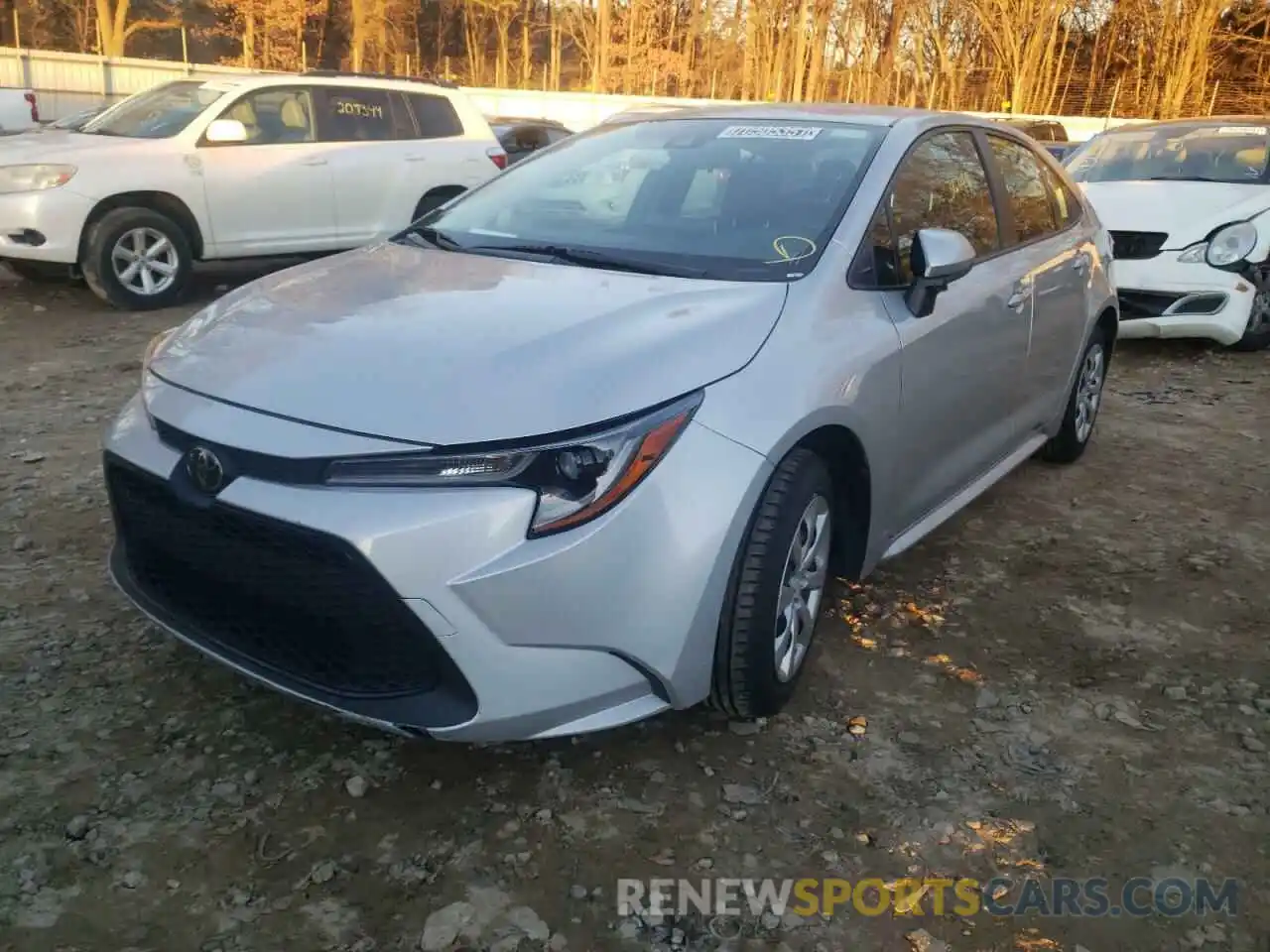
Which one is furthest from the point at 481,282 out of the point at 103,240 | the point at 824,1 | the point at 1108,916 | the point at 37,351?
the point at 824,1

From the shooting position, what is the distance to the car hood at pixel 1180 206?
23.5 feet

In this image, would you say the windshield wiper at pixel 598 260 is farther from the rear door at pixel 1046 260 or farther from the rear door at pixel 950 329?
the rear door at pixel 1046 260

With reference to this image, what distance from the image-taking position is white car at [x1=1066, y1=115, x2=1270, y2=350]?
712 centimetres

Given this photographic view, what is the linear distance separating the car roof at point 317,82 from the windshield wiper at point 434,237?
17.0 feet

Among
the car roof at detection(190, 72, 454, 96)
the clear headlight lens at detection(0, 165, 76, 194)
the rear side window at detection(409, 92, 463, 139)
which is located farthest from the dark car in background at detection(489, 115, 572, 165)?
the clear headlight lens at detection(0, 165, 76, 194)

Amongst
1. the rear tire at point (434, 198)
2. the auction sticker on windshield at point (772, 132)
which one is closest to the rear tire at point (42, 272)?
the rear tire at point (434, 198)

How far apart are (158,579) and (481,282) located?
1.15m

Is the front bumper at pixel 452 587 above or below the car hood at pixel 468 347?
below

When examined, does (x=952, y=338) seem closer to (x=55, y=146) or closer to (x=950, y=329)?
(x=950, y=329)

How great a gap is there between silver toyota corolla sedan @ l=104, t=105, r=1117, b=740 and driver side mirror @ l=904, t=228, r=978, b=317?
0.5 inches

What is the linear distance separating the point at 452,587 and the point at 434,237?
1835mm

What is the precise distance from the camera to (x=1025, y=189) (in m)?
4.32

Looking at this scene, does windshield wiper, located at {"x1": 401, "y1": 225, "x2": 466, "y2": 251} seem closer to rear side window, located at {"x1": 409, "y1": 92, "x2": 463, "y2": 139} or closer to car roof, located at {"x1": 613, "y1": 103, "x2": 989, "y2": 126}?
car roof, located at {"x1": 613, "y1": 103, "x2": 989, "y2": 126}

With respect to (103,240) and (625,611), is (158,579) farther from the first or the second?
(103,240)
